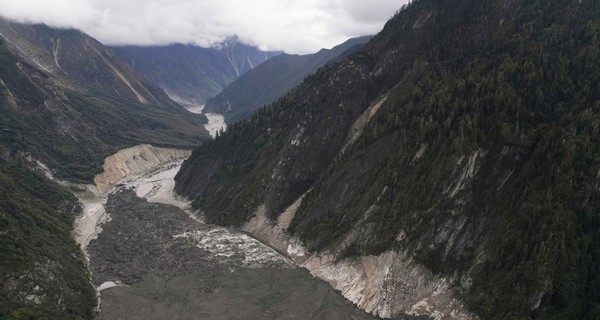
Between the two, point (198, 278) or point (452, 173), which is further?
point (198, 278)

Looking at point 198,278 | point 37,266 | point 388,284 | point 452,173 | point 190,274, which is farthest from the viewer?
point 190,274

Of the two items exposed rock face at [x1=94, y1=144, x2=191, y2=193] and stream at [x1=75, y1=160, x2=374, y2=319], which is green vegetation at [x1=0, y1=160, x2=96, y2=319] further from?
exposed rock face at [x1=94, y1=144, x2=191, y2=193]

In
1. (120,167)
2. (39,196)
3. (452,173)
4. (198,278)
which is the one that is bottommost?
(198,278)

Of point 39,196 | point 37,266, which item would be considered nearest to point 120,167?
point 39,196

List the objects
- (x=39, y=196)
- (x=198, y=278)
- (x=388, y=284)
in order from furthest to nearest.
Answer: (x=39, y=196)
(x=198, y=278)
(x=388, y=284)

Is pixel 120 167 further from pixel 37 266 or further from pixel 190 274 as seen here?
pixel 37 266

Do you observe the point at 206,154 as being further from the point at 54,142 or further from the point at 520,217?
the point at 520,217

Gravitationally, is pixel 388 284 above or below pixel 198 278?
above
